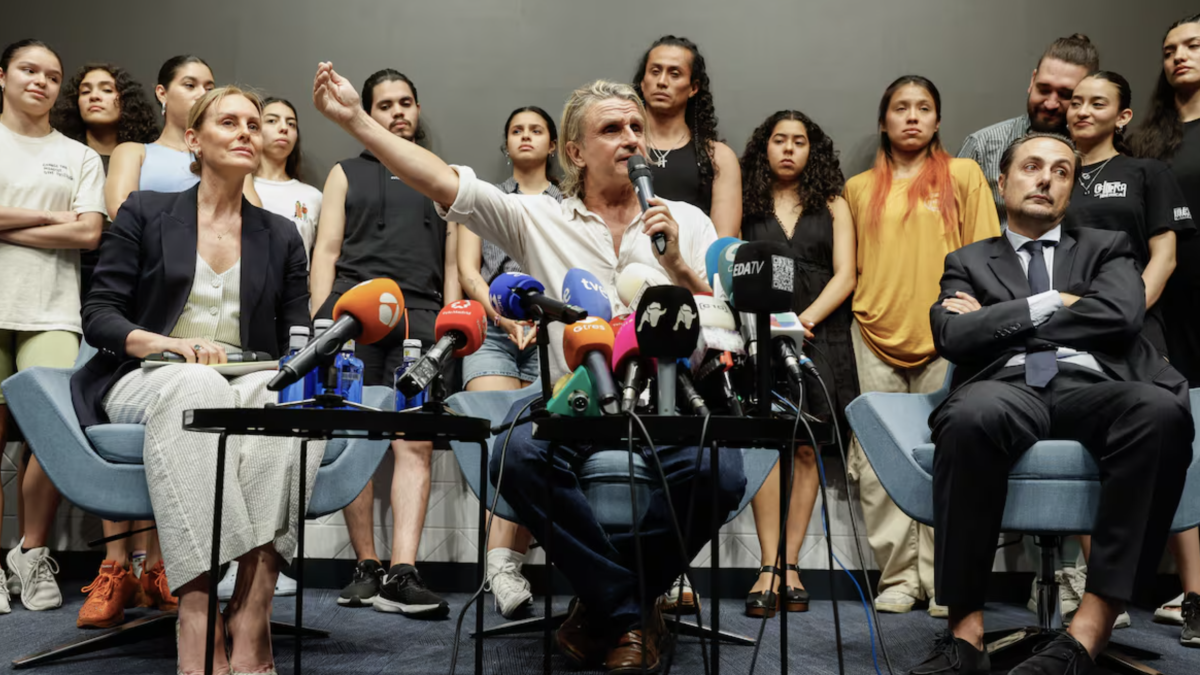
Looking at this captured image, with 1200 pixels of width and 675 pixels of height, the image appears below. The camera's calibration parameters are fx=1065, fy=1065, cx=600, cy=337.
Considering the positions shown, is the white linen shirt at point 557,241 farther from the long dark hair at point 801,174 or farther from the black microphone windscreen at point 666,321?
the long dark hair at point 801,174

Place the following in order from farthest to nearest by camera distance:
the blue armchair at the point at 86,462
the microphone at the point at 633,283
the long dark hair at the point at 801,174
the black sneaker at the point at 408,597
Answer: the long dark hair at the point at 801,174 < the black sneaker at the point at 408,597 < the blue armchair at the point at 86,462 < the microphone at the point at 633,283

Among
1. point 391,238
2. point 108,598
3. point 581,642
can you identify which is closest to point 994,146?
point 391,238

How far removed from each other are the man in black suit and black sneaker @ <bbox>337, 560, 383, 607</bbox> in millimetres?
1762

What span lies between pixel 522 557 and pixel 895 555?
127cm

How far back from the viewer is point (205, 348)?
8.49 feet

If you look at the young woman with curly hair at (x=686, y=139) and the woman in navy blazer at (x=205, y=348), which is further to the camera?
the young woman with curly hair at (x=686, y=139)

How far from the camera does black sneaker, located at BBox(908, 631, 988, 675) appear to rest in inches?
93.2

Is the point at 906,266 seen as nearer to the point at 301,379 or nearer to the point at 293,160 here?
the point at 301,379

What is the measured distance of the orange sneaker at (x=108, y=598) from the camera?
2.94m

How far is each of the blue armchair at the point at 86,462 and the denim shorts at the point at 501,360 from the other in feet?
3.31

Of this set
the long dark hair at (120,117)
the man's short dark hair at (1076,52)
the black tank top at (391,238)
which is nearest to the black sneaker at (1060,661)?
the black tank top at (391,238)

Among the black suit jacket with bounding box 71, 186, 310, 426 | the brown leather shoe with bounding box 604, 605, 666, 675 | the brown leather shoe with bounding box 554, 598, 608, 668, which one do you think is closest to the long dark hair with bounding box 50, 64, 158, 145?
the black suit jacket with bounding box 71, 186, 310, 426

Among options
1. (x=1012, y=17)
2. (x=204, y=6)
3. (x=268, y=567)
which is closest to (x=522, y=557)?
(x=268, y=567)

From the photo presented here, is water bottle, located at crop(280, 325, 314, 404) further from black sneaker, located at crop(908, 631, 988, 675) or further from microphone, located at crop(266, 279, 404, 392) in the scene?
black sneaker, located at crop(908, 631, 988, 675)
